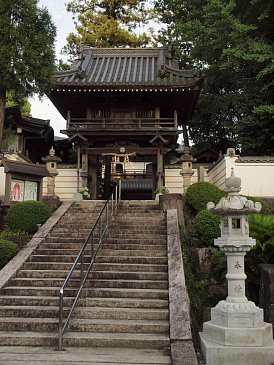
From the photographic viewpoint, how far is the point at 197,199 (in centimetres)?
1297

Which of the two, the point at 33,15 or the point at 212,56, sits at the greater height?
the point at 212,56

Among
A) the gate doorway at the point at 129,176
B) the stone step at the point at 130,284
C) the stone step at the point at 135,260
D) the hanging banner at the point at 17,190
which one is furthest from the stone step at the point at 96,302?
the gate doorway at the point at 129,176

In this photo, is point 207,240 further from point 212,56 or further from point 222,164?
point 212,56

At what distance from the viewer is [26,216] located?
11250 millimetres

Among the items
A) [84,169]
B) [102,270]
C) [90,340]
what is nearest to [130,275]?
[102,270]

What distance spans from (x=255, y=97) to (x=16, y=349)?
16354 mm

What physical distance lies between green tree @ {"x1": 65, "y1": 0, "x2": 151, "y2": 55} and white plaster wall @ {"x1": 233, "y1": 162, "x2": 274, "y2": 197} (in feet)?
55.0

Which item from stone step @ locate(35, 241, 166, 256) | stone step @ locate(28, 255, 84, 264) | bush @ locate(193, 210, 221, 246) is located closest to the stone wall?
stone step @ locate(35, 241, 166, 256)

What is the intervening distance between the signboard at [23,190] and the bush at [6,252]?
2.90 meters

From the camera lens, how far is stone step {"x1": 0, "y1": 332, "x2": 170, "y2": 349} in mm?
6074

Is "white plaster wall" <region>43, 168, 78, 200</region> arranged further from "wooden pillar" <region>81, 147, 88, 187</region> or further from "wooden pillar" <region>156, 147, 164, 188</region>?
"wooden pillar" <region>156, 147, 164, 188</region>

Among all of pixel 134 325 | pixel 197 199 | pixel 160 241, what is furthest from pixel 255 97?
pixel 134 325

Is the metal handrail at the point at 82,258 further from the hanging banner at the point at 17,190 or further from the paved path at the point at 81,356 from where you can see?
the hanging banner at the point at 17,190

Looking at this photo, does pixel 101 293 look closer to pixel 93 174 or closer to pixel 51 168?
pixel 51 168
